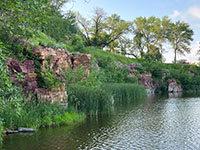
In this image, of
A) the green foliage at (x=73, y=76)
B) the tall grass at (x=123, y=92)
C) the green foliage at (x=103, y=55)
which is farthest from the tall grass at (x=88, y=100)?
the green foliage at (x=103, y=55)

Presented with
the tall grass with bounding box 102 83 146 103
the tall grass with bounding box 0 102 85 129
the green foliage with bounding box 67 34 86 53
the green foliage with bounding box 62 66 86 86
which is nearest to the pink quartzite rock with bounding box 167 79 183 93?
the tall grass with bounding box 102 83 146 103

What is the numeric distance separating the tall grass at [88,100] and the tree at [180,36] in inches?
1962

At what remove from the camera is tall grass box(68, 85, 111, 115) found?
15688 mm

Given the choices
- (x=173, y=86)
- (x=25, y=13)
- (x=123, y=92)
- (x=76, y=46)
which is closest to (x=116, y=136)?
(x=25, y=13)

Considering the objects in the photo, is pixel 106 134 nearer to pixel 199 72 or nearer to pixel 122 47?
pixel 199 72

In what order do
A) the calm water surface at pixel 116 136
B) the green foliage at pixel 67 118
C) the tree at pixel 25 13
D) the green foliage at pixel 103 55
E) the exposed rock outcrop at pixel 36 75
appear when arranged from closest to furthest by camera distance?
the tree at pixel 25 13 → the calm water surface at pixel 116 136 → the green foliage at pixel 67 118 → the exposed rock outcrop at pixel 36 75 → the green foliage at pixel 103 55

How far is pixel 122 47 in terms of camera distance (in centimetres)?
6519

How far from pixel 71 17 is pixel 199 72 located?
2772 centimetres

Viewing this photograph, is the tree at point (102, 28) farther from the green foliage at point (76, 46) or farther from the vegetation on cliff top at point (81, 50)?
the green foliage at point (76, 46)

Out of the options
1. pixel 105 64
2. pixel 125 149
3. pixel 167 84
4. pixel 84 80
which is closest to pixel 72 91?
pixel 84 80

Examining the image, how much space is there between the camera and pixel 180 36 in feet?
207

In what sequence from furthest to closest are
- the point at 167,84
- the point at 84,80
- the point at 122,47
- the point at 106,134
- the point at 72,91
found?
the point at 122,47
the point at 167,84
the point at 84,80
the point at 72,91
the point at 106,134

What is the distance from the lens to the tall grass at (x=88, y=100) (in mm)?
15688

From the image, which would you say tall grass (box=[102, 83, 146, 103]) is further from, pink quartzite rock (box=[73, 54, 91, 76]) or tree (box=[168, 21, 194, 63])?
tree (box=[168, 21, 194, 63])
